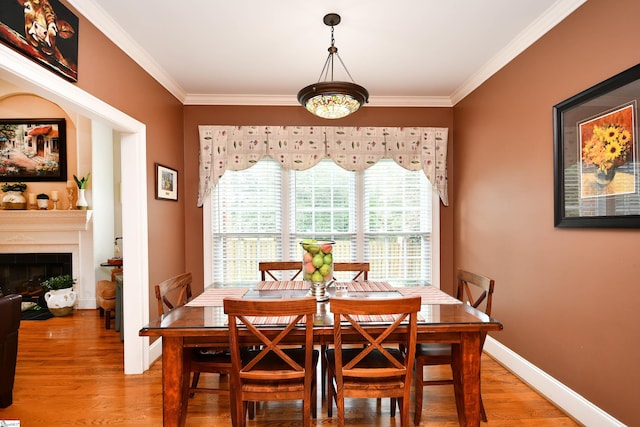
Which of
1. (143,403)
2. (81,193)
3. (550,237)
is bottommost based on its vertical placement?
(143,403)

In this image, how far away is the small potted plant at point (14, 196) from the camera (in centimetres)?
470

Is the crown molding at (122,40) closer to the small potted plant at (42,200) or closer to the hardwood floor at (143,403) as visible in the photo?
the hardwood floor at (143,403)

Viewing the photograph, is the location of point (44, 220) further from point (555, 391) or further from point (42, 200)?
point (555, 391)

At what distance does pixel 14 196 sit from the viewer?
4.71 meters

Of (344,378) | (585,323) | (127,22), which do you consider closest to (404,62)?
(127,22)

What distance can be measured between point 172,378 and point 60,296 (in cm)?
382

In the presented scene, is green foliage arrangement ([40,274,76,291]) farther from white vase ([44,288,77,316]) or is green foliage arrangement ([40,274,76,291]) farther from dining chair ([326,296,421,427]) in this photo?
dining chair ([326,296,421,427])

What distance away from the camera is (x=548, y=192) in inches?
97.4

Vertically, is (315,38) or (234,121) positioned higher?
(315,38)

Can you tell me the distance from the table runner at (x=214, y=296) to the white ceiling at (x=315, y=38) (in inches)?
77.1

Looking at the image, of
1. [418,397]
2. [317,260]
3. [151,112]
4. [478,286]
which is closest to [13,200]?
[151,112]

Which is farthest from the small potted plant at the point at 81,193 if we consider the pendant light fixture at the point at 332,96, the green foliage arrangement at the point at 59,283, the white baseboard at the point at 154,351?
the pendant light fixture at the point at 332,96

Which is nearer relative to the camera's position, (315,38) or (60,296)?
(315,38)

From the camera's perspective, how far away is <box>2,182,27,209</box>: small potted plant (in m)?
4.70
